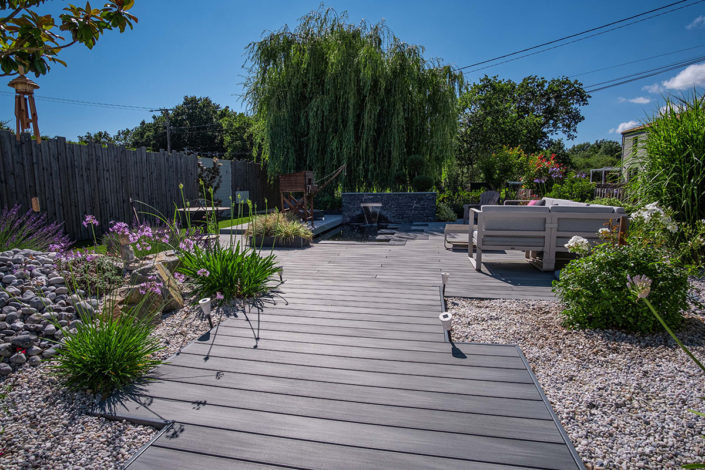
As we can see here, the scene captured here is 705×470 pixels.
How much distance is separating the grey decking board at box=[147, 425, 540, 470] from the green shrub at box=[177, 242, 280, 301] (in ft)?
5.59

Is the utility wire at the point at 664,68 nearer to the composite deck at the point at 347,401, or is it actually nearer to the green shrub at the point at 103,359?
the composite deck at the point at 347,401

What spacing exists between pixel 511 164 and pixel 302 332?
33.8 ft

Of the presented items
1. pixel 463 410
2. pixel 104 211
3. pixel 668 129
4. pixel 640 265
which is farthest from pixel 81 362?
pixel 104 211

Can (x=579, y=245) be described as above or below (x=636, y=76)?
below

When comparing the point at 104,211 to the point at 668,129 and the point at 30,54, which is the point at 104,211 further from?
the point at 668,129

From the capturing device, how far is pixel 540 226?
4.20 m

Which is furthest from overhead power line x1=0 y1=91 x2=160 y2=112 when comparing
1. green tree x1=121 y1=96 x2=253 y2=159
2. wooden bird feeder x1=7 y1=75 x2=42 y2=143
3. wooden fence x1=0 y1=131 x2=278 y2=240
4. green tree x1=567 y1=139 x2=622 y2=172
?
green tree x1=567 y1=139 x2=622 y2=172

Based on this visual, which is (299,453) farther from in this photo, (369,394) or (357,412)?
(369,394)

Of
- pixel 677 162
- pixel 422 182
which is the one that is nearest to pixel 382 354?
pixel 677 162

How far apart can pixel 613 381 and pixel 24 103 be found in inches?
202

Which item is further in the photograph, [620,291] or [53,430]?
[620,291]

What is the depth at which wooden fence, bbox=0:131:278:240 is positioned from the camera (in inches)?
217

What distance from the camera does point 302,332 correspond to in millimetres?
2508

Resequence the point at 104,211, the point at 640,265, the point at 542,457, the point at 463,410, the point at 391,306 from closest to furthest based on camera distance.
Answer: the point at 542,457 → the point at 463,410 → the point at 640,265 → the point at 391,306 → the point at 104,211
